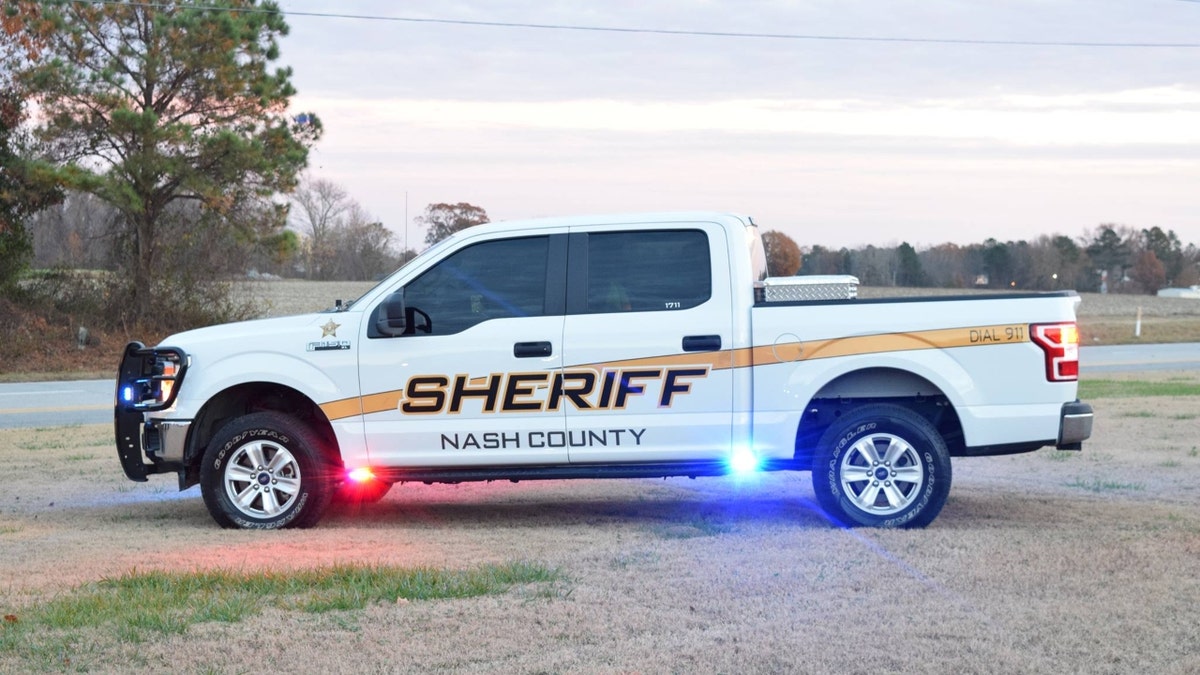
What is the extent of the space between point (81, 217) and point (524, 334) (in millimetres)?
24918

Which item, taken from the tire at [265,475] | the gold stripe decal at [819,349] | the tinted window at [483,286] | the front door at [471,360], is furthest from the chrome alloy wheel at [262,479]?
the gold stripe decal at [819,349]

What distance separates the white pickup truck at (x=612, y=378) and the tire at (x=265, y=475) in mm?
13

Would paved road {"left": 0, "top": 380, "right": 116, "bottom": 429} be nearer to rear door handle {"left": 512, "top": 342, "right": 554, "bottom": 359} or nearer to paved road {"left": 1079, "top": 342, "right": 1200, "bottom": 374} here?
rear door handle {"left": 512, "top": 342, "right": 554, "bottom": 359}

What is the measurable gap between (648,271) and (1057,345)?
2.54 metres

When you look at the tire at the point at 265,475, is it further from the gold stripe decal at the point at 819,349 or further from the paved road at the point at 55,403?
the paved road at the point at 55,403

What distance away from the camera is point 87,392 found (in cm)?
2178

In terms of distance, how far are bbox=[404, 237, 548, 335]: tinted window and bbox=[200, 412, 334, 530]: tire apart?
1140 millimetres

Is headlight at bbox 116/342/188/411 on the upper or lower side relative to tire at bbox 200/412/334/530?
upper

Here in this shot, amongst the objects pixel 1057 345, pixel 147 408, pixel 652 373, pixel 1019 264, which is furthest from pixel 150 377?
pixel 1019 264

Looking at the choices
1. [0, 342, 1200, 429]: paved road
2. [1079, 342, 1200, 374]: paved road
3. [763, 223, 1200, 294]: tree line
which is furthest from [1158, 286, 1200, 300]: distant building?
[0, 342, 1200, 429]: paved road

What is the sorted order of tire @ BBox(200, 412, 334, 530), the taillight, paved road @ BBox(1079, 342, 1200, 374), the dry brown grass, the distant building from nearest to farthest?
the dry brown grass < the taillight < tire @ BBox(200, 412, 334, 530) < paved road @ BBox(1079, 342, 1200, 374) < the distant building

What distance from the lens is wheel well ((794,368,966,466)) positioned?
8414 millimetres

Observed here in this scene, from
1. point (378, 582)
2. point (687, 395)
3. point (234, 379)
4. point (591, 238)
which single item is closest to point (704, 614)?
point (378, 582)

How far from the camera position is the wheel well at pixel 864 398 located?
27.6ft
